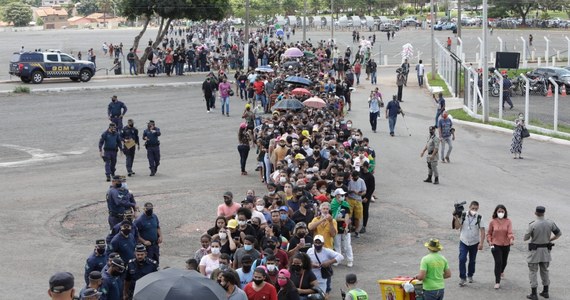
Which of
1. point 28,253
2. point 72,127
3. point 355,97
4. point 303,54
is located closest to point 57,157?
point 72,127

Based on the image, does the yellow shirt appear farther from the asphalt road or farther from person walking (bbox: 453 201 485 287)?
person walking (bbox: 453 201 485 287)

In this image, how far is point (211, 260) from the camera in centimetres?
1293

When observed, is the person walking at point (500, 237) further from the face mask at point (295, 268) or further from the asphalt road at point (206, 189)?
the face mask at point (295, 268)

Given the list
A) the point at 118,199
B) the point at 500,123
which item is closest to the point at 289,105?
the point at 500,123

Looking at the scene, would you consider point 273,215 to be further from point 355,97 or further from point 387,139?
point 355,97

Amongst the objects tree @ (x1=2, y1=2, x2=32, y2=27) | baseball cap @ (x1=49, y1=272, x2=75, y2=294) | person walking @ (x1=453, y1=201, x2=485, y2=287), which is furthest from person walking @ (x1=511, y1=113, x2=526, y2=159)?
tree @ (x1=2, y1=2, x2=32, y2=27)

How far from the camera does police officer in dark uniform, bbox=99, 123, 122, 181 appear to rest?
23344 millimetres

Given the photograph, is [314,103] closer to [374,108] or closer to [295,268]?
[374,108]

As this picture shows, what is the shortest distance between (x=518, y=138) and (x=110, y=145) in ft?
39.0

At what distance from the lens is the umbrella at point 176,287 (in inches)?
358

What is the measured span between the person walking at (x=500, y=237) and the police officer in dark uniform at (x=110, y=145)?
35.9 feet

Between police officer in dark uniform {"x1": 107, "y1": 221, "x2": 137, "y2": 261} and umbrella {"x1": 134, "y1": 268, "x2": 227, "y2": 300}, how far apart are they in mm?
4300

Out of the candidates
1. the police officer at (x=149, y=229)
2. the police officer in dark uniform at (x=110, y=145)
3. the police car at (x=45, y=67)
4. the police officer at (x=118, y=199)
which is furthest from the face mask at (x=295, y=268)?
the police car at (x=45, y=67)

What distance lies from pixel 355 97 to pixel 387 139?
45.2 feet
